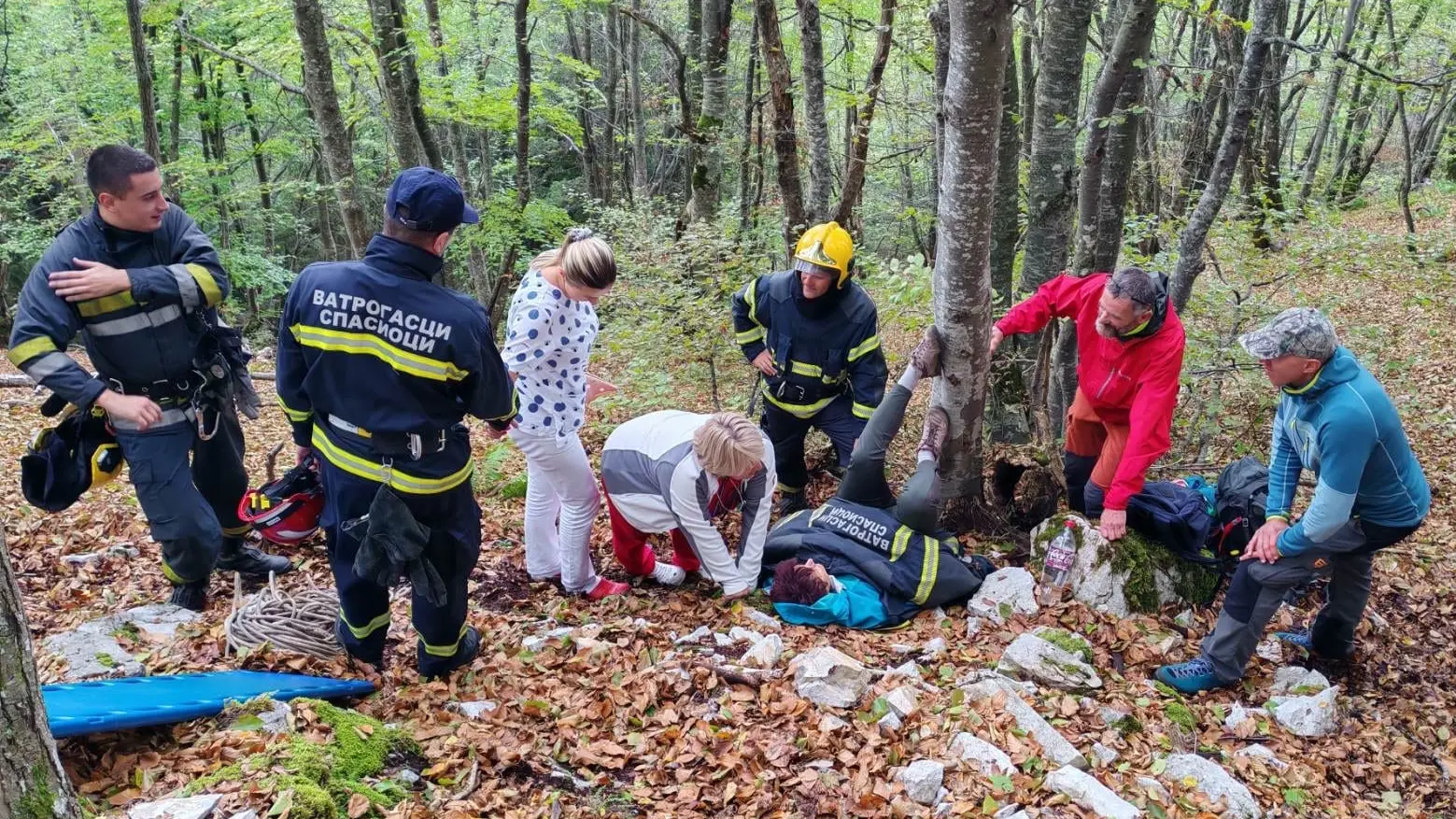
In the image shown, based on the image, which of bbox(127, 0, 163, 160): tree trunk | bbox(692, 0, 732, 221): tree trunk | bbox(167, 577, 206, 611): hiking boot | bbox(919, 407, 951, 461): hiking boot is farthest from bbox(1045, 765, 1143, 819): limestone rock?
bbox(127, 0, 163, 160): tree trunk

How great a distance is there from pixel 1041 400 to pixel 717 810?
4269 mm

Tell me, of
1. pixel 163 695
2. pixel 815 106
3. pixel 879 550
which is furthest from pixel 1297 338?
pixel 815 106

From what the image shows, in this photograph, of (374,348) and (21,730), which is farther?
(374,348)

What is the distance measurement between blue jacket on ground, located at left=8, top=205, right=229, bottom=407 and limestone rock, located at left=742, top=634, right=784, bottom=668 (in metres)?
3.24

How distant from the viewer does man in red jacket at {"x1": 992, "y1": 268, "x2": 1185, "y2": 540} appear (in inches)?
192

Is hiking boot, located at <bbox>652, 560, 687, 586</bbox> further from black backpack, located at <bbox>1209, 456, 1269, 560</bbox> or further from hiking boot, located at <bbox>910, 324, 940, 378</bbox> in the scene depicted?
black backpack, located at <bbox>1209, 456, 1269, 560</bbox>

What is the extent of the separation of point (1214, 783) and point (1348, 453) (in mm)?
1698

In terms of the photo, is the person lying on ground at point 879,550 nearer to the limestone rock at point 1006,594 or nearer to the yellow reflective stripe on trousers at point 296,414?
the limestone rock at point 1006,594

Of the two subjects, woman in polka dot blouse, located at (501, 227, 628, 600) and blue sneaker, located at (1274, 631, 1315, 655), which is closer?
woman in polka dot blouse, located at (501, 227, 628, 600)

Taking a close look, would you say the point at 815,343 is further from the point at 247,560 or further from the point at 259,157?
the point at 259,157

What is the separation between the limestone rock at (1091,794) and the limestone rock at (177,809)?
2.98 meters

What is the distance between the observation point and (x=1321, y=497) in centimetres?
418

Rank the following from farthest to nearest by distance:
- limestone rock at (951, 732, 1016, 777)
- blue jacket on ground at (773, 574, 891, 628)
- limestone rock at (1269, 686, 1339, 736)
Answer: blue jacket on ground at (773, 574, 891, 628)
limestone rock at (1269, 686, 1339, 736)
limestone rock at (951, 732, 1016, 777)

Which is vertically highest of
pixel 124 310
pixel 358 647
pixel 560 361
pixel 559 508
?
pixel 124 310
